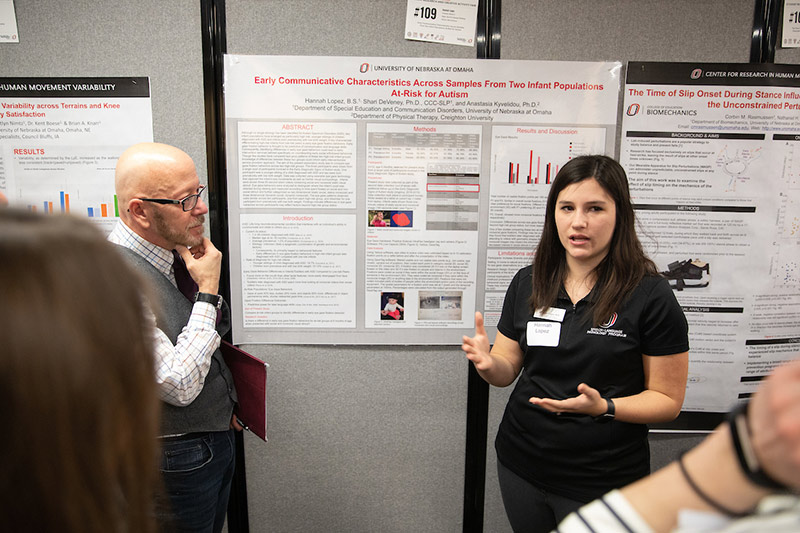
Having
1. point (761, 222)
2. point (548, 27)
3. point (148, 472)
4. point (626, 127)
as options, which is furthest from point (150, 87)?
point (761, 222)

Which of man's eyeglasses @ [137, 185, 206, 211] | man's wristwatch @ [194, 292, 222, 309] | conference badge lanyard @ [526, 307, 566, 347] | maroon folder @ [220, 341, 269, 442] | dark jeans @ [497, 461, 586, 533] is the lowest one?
dark jeans @ [497, 461, 586, 533]

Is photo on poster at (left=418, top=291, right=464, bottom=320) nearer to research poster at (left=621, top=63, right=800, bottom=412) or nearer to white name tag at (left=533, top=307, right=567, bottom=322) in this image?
white name tag at (left=533, top=307, right=567, bottom=322)

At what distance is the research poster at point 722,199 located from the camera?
1705 millimetres

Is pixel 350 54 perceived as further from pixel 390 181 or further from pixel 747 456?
pixel 747 456

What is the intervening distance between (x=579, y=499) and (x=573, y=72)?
4.81ft

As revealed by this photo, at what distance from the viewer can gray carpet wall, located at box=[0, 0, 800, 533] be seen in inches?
65.4

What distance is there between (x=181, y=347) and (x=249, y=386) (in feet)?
1.18

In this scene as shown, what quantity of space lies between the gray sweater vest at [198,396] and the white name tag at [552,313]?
3.19ft

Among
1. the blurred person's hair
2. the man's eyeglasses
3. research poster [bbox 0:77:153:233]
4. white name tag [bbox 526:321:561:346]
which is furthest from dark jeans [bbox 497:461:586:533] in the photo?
research poster [bbox 0:77:153:233]

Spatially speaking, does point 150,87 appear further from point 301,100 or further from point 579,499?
point 579,499

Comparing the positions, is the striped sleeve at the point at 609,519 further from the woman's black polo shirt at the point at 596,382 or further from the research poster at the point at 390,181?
the research poster at the point at 390,181

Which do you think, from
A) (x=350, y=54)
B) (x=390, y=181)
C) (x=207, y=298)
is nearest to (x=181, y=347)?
(x=207, y=298)

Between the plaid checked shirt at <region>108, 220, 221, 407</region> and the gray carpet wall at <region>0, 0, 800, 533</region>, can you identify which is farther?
the gray carpet wall at <region>0, 0, 800, 533</region>

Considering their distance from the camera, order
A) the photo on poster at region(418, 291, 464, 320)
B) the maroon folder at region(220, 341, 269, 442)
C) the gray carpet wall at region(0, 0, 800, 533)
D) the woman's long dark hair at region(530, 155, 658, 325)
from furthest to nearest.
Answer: the photo on poster at region(418, 291, 464, 320) < the gray carpet wall at region(0, 0, 800, 533) < the maroon folder at region(220, 341, 269, 442) < the woman's long dark hair at region(530, 155, 658, 325)
